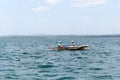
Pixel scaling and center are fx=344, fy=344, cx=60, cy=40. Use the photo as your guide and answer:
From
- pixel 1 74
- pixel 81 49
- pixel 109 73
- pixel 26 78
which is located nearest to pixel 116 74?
pixel 109 73

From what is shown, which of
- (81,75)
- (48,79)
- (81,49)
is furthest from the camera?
(81,49)

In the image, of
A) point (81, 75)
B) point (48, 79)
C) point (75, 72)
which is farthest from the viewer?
point (75, 72)

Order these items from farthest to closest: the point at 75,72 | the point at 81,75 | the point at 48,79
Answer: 1. the point at 75,72
2. the point at 81,75
3. the point at 48,79

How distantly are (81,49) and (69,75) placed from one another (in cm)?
3903

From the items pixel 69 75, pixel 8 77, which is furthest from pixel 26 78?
pixel 69 75

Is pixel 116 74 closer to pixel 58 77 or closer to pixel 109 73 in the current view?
pixel 109 73

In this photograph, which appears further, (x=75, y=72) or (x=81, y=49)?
(x=81, y=49)

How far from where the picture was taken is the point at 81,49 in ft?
232

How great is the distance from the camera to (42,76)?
31.4m

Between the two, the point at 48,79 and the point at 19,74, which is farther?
the point at 19,74

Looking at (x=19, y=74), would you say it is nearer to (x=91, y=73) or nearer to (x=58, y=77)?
(x=58, y=77)

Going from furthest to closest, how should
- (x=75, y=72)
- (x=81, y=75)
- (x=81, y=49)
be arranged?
(x=81, y=49)
(x=75, y=72)
(x=81, y=75)

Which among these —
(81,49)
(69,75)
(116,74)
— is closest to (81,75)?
(69,75)

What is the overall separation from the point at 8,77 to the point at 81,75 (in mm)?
6675
